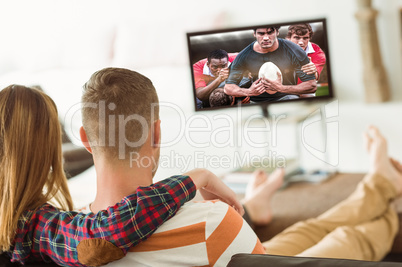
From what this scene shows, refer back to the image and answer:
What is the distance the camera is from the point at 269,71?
0.83 m

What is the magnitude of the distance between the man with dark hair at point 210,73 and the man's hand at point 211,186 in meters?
0.11

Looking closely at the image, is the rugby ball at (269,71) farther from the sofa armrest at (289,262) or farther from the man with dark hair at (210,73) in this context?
the sofa armrest at (289,262)

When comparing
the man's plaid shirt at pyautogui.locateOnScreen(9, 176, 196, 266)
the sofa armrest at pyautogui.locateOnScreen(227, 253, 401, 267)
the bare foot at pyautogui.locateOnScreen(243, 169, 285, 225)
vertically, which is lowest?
the bare foot at pyautogui.locateOnScreen(243, 169, 285, 225)

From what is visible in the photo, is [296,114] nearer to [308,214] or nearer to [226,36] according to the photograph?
[308,214]

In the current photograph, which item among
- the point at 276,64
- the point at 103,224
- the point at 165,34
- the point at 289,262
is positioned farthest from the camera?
the point at 165,34

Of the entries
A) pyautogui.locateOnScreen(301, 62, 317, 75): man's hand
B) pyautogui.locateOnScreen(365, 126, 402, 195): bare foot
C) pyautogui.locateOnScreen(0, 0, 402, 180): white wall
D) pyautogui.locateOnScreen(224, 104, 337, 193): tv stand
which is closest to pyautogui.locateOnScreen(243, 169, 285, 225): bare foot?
pyautogui.locateOnScreen(224, 104, 337, 193): tv stand

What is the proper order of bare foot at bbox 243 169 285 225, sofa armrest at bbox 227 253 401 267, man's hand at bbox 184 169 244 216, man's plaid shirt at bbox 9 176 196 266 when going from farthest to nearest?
bare foot at bbox 243 169 285 225 → man's hand at bbox 184 169 244 216 → man's plaid shirt at bbox 9 176 196 266 → sofa armrest at bbox 227 253 401 267

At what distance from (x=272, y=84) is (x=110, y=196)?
0.30m

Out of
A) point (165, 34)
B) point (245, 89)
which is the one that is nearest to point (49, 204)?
point (245, 89)

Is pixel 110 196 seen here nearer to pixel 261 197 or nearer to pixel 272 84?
pixel 272 84

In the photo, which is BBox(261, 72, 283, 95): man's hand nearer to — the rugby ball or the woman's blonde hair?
the rugby ball

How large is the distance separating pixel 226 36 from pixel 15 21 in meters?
3.22

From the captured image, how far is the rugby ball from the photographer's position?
825 millimetres

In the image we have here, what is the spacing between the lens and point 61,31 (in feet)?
12.3
